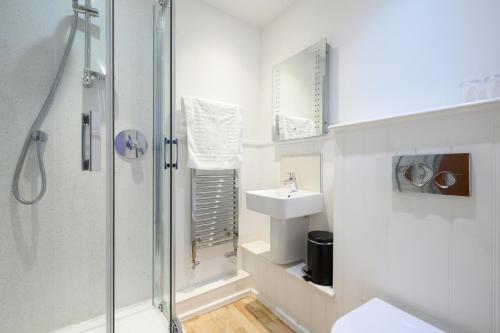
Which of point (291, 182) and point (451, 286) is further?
point (291, 182)

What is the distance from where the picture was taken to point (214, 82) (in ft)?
6.64

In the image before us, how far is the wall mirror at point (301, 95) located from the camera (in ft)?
5.78

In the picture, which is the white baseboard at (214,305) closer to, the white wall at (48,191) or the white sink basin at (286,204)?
the white wall at (48,191)

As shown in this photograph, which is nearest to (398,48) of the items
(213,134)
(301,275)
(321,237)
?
(321,237)

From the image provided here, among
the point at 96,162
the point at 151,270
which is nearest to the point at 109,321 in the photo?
the point at 151,270

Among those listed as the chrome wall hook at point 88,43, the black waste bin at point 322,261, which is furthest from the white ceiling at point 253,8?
the black waste bin at point 322,261

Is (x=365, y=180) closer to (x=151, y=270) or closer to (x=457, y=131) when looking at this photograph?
(x=457, y=131)

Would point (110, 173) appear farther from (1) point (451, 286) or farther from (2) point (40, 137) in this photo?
(1) point (451, 286)

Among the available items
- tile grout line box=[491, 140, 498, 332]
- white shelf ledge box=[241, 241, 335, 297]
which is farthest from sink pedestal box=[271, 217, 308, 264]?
tile grout line box=[491, 140, 498, 332]

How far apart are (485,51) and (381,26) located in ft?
1.88

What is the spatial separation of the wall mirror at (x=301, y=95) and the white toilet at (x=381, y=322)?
117 cm

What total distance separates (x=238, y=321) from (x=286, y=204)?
39.3 inches

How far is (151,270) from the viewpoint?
5.36ft

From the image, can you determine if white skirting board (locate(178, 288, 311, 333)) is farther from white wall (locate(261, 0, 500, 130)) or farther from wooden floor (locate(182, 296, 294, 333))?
white wall (locate(261, 0, 500, 130))
